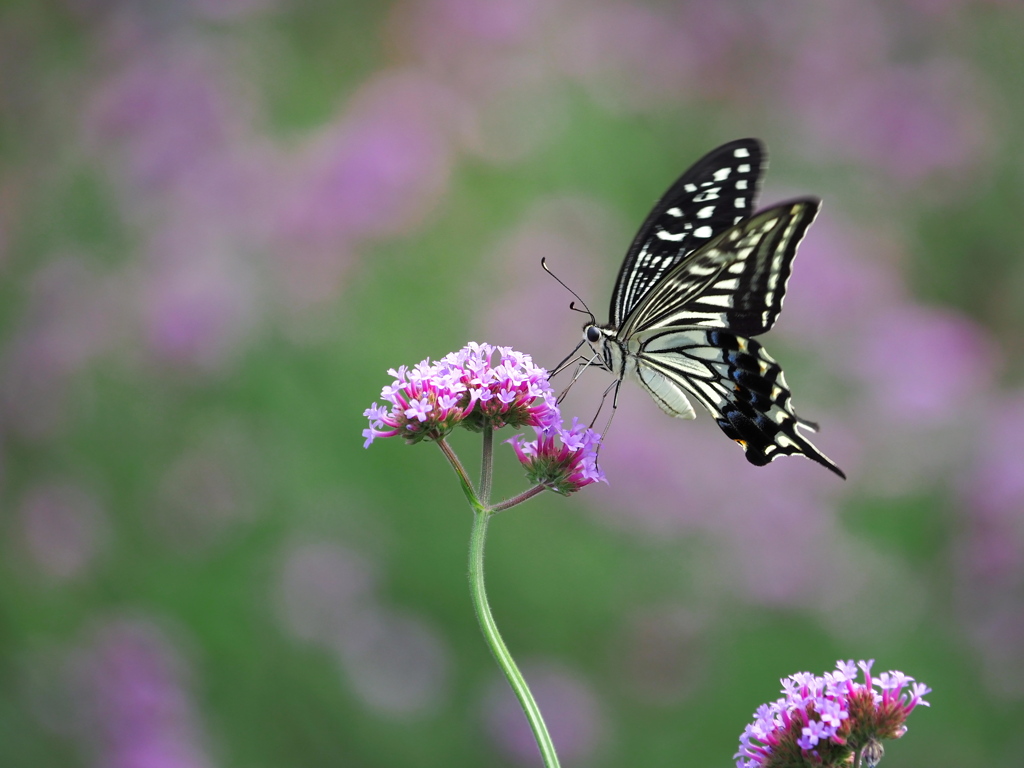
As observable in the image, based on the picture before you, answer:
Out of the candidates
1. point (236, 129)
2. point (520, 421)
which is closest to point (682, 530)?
point (520, 421)

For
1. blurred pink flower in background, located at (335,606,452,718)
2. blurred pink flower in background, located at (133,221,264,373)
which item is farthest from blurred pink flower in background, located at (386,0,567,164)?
blurred pink flower in background, located at (335,606,452,718)

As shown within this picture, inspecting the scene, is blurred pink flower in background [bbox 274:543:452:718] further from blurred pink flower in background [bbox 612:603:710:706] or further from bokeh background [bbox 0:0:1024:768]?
blurred pink flower in background [bbox 612:603:710:706]

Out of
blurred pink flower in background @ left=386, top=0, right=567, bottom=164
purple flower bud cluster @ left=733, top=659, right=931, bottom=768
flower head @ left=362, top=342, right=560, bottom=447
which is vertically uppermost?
blurred pink flower in background @ left=386, top=0, right=567, bottom=164

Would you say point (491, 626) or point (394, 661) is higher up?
point (394, 661)

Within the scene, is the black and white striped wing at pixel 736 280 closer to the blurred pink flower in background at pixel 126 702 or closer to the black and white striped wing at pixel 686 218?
the black and white striped wing at pixel 686 218

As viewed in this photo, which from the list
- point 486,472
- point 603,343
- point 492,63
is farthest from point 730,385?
point 492,63

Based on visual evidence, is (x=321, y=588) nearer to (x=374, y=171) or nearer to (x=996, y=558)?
(x=374, y=171)
